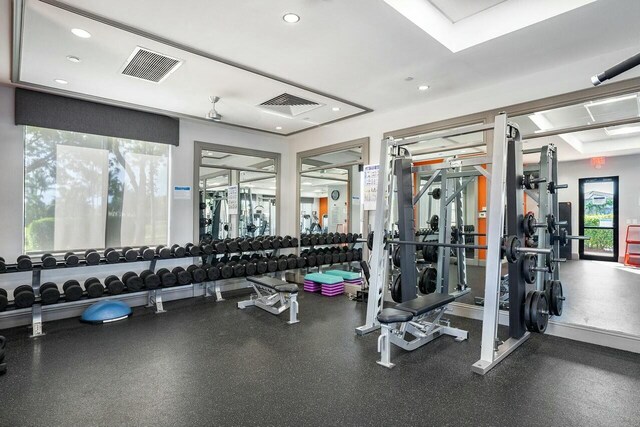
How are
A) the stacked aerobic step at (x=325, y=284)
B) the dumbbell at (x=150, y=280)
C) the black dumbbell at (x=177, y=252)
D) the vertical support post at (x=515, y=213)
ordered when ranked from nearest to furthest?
the vertical support post at (x=515, y=213) → the dumbbell at (x=150, y=280) → the black dumbbell at (x=177, y=252) → the stacked aerobic step at (x=325, y=284)

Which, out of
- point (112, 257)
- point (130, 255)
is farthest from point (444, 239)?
point (112, 257)

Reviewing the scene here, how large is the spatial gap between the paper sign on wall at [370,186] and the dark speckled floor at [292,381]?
1.81 metres

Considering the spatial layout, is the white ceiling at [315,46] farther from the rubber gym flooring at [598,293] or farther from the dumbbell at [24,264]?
the rubber gym flooring at [598,293]

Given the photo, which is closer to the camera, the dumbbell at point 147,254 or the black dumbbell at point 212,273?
the dumbbell at point 147,254

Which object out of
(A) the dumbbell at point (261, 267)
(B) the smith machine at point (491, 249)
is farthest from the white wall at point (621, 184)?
(A) the dumbbell at point (261, 267)

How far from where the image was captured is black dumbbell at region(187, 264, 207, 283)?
4289mm

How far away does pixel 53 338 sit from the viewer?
10.4 ft

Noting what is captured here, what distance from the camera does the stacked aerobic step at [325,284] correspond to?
193 inches

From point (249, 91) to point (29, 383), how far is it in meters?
3.27

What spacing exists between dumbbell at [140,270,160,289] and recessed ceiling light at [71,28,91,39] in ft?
8.22

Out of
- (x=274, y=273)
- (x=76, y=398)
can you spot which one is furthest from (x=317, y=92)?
(x=76, y=398)

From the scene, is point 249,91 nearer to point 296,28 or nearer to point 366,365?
point 296,28

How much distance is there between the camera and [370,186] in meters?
4.61

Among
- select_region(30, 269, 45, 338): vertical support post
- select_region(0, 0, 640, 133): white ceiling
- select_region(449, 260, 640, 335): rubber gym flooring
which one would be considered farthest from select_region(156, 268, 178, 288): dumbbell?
select_region(449, 260, 640, 335): rubber gym flooring
